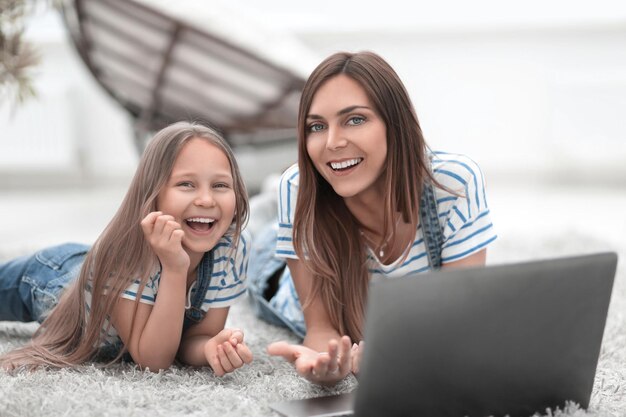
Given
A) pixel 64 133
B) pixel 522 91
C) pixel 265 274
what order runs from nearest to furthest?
pixel 265 274, pixel 522 91, pixel 64 133

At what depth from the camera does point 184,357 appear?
1.12m

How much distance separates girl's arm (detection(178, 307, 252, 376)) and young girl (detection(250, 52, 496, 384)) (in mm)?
111

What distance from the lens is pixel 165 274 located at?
1021 millimetres

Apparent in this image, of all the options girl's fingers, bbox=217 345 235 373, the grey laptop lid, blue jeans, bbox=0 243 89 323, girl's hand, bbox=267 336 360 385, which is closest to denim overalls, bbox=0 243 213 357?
blue jeans, bbox=0 243 89 323

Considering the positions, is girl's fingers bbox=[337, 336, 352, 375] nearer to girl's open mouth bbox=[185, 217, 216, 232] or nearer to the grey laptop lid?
the grey laptop lid

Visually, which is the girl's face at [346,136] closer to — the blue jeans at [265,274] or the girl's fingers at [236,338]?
the girl's fingers at [236,338]

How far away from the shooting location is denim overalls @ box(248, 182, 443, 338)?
3.71ft

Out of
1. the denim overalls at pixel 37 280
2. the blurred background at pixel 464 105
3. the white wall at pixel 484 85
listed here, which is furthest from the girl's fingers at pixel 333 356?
the white wall at pixel 484 85

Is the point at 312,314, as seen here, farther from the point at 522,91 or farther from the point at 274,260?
the point at 522,91

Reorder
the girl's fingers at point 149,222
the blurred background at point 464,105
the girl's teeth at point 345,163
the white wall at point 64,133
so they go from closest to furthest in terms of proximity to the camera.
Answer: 1. the girl's fingers at point 149,222
2. the girl's teeth at point 345,163
3. the blurred background at point 464,105
4. the white wall at point 64,133

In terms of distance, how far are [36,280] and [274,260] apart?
0.44 metres

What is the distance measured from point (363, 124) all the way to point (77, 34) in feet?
4.74

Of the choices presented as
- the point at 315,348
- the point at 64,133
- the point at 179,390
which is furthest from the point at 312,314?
the point at 64,133

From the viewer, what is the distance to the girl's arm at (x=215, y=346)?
3.33ft
